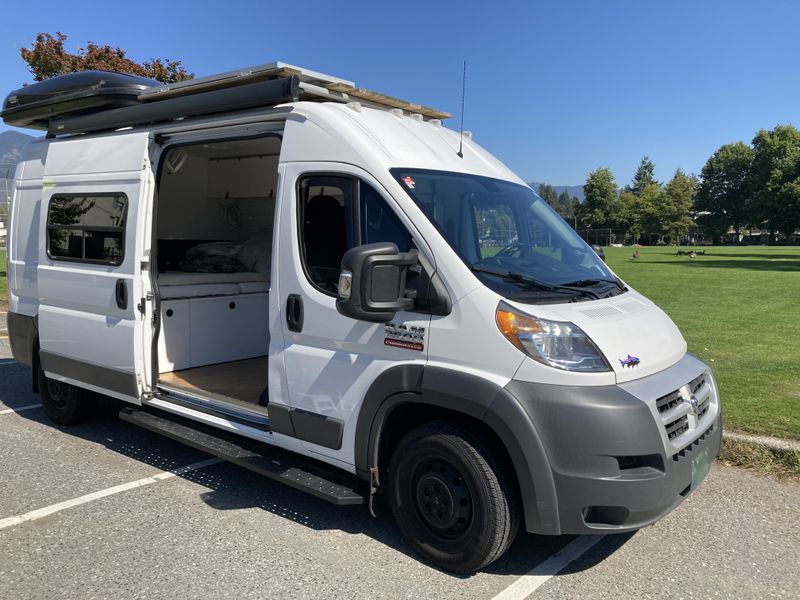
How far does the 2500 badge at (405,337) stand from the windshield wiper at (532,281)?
47cm

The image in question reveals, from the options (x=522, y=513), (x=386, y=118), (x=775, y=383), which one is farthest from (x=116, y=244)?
(x=775, y=383)

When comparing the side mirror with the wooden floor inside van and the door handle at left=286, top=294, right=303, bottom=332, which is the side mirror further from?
the wooden floor inside van

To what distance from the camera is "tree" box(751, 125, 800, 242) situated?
6500 centimetres

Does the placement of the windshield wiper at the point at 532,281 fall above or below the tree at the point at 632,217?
below

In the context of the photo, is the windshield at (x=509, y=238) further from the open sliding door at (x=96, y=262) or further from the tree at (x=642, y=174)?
the tree at (x=642, y=174)

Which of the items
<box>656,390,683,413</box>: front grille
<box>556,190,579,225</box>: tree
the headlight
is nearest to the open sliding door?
the headlight

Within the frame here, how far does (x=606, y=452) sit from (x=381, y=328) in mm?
1364

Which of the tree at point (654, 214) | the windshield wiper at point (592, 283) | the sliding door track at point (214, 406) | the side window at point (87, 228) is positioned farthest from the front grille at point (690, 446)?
the tree at point (654, 214)

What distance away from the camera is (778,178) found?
6669 cm

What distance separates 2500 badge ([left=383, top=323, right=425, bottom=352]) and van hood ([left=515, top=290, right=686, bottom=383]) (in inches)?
22.8

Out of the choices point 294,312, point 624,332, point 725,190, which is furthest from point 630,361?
point 725,190

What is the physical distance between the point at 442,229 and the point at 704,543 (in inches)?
97.9

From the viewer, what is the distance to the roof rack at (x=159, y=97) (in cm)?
418

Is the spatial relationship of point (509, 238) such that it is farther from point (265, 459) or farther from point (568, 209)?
point (568, 209)
